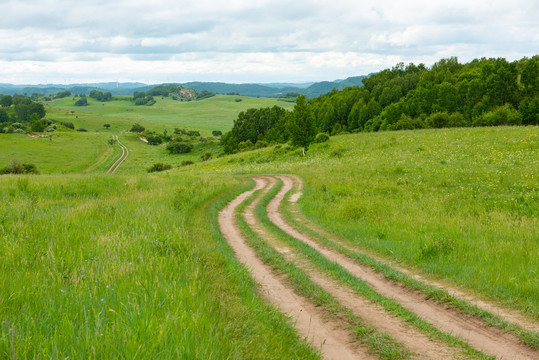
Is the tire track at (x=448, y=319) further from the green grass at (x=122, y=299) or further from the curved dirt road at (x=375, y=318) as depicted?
the green grass at (x=122, y=299)

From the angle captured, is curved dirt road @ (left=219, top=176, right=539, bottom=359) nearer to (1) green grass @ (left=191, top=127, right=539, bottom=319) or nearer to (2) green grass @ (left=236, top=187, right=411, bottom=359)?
(2) green grass @ (left=236, top=187, right=411, bottom=359)

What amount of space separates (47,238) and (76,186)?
1558cm

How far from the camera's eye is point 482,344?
6.39 m

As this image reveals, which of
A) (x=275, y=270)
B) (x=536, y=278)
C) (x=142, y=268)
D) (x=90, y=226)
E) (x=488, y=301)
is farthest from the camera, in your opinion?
(x=275, y=270)

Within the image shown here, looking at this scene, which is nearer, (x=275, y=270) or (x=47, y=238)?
(x=47, y=238)

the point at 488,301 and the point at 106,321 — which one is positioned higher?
the point at 106,321

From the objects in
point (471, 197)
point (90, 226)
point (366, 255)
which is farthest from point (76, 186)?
point (471, 197)

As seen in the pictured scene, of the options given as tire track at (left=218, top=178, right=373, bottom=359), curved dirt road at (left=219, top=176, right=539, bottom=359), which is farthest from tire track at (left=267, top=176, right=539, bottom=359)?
tire track at (left=218, top=178, right=373, bottom=359)

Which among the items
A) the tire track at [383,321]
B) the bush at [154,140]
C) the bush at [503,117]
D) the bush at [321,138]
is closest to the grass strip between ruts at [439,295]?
the tire track at [383,321]

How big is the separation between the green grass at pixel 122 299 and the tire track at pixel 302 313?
53 cm

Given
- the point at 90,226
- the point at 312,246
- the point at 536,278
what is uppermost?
the point at 90,226

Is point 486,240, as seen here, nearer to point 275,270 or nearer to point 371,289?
point 371,289

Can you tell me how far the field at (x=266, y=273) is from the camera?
4328 mm

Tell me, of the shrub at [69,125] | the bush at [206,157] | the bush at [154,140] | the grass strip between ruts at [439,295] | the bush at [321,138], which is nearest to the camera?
the grass strip between ruts at [439,295]
